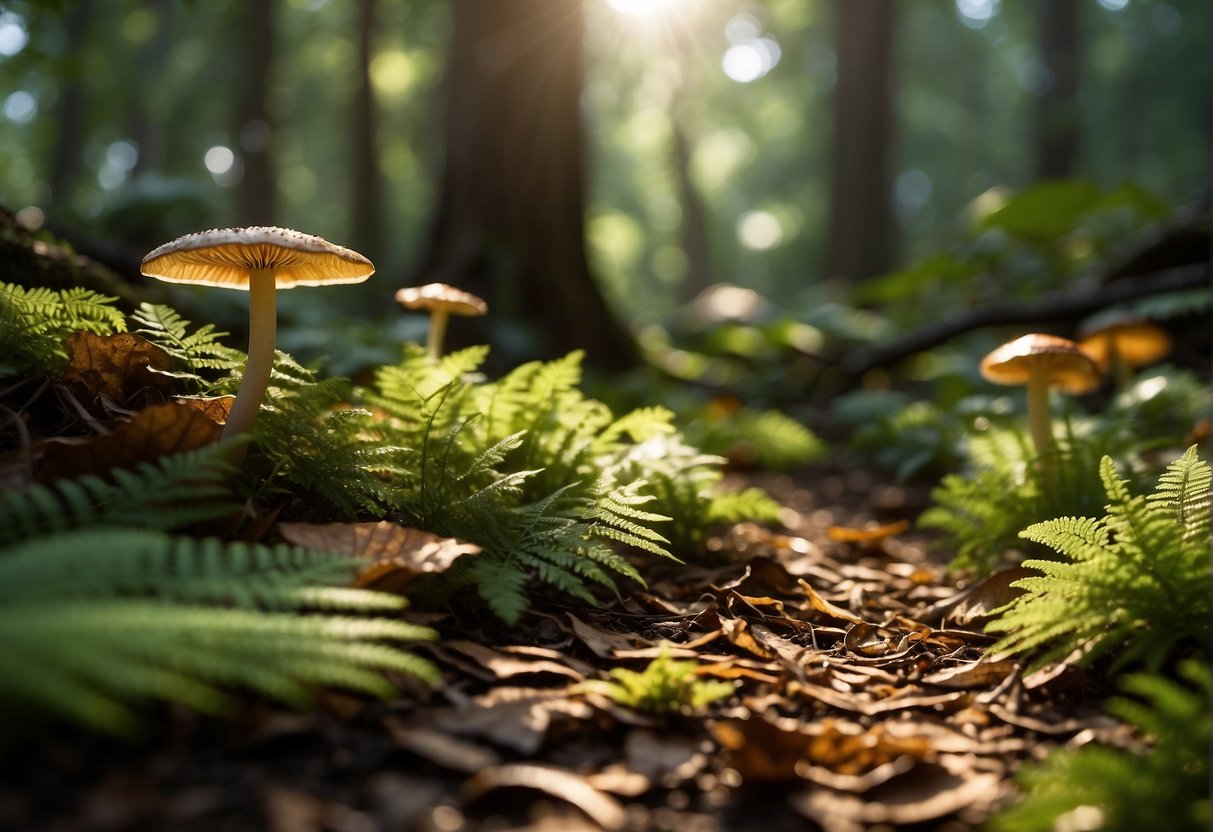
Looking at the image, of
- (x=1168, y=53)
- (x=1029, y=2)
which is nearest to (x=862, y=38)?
(x=1029, y=2)

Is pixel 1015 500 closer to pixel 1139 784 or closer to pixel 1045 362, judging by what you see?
pixel 1045 362

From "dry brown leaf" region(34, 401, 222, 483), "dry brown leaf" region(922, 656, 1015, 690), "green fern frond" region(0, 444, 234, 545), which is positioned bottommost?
"dry brown leaf" region(922, 656, 1015, 690)

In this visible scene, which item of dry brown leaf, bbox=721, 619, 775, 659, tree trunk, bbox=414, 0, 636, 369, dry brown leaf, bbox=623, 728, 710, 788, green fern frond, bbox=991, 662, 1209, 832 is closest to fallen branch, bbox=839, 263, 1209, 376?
tree trunk, bbox=414, 0, 636, 369

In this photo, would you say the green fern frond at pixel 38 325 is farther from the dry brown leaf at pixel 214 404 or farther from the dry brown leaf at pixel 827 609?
the dry brown leaf at pixel 827 609

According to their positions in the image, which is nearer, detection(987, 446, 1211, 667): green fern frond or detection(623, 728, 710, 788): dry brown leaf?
detection(623, 728, 710, 788): dry brown leaf

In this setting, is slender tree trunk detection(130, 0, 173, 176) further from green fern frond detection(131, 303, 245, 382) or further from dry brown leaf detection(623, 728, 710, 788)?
dry brown leaf detection(623, 728, 710, 788)

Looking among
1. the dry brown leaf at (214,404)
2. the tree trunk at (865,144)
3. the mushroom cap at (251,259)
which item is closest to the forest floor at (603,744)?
the dry brown leaf at (214,404)

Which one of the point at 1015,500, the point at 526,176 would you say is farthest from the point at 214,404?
the point at 526,176
